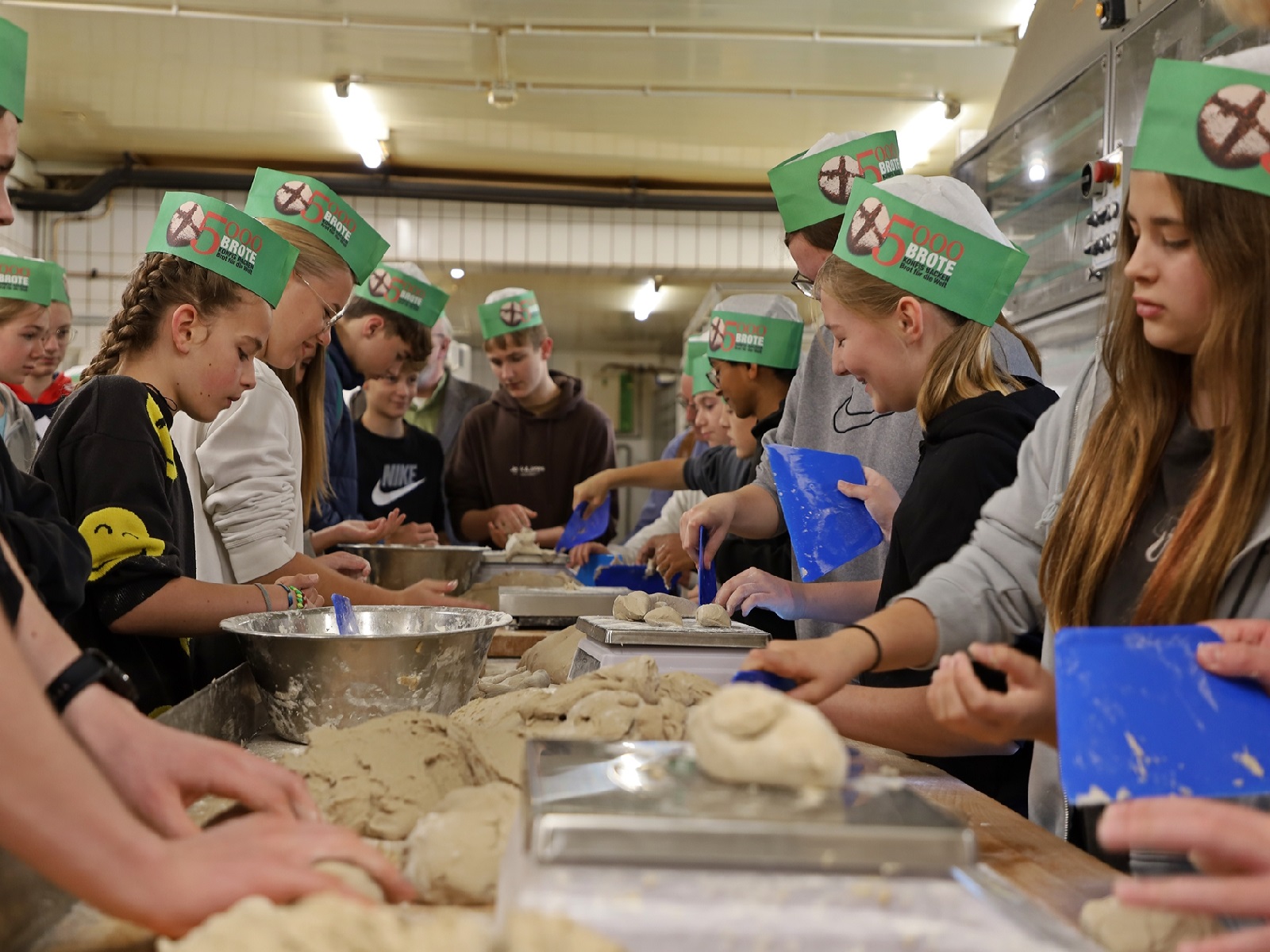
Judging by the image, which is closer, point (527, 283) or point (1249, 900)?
point (1249, 900)

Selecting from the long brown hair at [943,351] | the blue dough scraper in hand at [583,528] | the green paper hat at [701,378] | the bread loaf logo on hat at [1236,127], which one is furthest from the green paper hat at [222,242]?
the green paper hat at [701,378]

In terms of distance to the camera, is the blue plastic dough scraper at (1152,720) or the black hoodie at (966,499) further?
the black hoodie at (966,499)

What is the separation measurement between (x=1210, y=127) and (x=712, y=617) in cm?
103

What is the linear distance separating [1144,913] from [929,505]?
0.85 metres

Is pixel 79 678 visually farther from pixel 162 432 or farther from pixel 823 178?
pixel 823 178

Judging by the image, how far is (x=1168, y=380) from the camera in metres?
1.18

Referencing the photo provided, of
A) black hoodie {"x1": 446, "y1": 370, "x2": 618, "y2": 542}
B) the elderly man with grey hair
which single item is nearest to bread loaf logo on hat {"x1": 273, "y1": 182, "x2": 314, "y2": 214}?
black hoodie {"x1": 446, "y1": 370, "x2": 618, "y2": 542}

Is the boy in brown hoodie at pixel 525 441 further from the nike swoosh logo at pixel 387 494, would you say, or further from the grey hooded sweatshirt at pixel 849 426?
the grey hooded sweatshirt at pixel 849 426

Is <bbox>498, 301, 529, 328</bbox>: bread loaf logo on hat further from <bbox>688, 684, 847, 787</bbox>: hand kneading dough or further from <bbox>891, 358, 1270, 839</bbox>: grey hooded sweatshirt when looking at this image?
<bbox>688, 684, 847, 787</bbox>: hand kneading dough

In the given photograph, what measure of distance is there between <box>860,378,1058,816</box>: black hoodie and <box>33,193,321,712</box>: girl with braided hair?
1011mm

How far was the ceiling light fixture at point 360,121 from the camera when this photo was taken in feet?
17.7

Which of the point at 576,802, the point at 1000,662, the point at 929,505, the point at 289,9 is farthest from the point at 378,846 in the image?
the point at 289,9

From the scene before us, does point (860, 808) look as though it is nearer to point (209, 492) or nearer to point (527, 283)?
point (209, 492)

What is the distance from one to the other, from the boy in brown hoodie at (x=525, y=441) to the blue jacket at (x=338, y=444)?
3.93 feet
